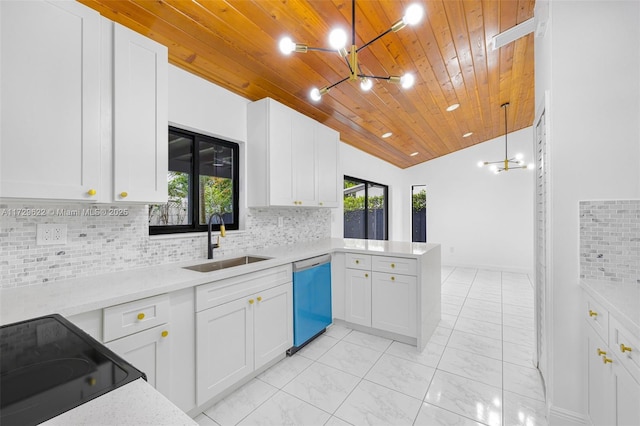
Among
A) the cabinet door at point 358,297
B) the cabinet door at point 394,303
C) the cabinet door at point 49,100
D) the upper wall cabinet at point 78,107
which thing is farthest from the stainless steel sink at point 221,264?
the cabinet door at point 394,303

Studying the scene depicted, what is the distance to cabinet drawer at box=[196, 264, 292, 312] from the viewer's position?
5.63ft

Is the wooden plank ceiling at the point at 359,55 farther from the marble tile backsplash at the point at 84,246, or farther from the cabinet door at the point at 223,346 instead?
the cabinet door at the point at 223,346

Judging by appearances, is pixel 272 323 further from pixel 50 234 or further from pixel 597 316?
pixel 597 316

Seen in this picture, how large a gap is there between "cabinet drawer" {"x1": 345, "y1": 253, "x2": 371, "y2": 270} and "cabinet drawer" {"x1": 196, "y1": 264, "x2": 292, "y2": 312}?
32.3 inches

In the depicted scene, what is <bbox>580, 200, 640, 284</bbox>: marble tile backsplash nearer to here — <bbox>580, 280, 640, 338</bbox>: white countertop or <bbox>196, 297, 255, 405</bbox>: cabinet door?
<bbox>580, 280, 640, 338</bbox>: white countertop

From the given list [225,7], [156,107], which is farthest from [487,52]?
Result: [156,107]

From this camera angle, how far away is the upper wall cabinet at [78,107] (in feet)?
3.97

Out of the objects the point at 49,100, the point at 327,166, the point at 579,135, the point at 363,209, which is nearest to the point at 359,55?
the point at 327,166

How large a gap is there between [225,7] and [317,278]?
225cm

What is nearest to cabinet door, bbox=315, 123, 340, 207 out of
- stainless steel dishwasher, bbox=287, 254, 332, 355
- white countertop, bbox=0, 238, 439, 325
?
stainless steel dishwasher, bbox=287, 254, 332, 355

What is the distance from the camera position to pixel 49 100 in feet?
4.25

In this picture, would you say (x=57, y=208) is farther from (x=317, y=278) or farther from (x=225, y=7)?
(x=317, y=278)

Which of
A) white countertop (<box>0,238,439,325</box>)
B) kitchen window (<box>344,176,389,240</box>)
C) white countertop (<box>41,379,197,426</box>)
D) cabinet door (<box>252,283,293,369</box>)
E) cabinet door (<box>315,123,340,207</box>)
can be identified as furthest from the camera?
kitchen window (<box>344,176,389,240</box>)

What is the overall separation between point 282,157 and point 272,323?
5.02 ft
